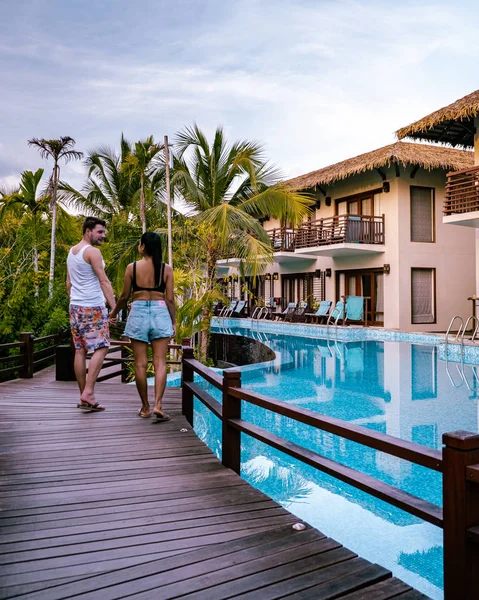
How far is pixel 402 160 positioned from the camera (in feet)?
53.3

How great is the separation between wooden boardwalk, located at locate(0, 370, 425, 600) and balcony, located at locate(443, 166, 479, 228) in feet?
35.3

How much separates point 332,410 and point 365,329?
1025 cm

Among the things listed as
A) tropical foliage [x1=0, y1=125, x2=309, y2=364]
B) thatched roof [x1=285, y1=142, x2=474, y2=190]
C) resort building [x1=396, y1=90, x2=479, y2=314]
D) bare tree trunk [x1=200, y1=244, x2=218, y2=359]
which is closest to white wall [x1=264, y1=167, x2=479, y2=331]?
thatched roof [x1=285, y1=142, x2=474, y2=190]

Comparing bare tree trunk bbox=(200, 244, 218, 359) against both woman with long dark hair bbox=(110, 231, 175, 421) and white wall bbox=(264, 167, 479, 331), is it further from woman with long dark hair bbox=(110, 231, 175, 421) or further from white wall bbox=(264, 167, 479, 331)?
white wall bbox=(264, 167, 479, 331)

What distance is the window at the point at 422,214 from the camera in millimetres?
18000

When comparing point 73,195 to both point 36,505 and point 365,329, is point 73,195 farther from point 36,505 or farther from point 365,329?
point 36,505

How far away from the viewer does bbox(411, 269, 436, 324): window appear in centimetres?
1792

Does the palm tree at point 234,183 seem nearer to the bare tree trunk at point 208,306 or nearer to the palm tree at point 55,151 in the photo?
the bare tree trunk at point 208,306

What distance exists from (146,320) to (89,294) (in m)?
0.63

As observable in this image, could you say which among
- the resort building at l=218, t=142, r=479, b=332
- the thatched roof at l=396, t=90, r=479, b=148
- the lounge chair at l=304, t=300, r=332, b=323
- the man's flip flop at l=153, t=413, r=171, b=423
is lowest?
the man's flip flop at l=153, t=413, r=171, b=423

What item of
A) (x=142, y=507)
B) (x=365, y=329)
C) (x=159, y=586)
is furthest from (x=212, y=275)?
(x=159, y=586)

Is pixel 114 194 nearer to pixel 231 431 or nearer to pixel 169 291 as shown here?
pixel 169 291

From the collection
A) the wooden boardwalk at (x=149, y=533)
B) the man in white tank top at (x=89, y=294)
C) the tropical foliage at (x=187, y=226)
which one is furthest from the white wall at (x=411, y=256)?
the wooden boardwalk at (x=149, y=533)

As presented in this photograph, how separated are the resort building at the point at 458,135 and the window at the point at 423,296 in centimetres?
425
